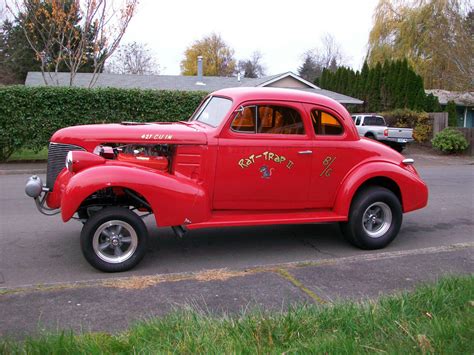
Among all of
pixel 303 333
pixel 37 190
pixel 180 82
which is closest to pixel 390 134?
pixel 180 82

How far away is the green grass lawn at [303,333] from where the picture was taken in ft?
10.3

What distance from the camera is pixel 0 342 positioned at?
333 cm

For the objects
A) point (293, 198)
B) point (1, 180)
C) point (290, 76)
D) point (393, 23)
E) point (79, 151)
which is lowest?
point (1, 180)

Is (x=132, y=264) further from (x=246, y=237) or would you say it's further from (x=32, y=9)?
(x=32, y=9)

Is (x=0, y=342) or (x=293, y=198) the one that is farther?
(x=293, y=198)

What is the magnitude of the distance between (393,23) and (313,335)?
36.6m

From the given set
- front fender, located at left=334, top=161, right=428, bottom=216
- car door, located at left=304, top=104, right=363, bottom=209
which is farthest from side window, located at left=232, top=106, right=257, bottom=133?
front fender, located at left=334, top=161, right=428, bottom=216

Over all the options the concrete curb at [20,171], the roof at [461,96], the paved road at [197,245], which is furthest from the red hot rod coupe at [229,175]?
the roof at [461,96]

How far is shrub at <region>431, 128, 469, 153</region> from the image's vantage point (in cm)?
2180

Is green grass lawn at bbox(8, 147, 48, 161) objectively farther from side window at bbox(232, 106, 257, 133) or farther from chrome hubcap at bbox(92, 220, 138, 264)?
side window at bbox(232, 106, 257, 133)

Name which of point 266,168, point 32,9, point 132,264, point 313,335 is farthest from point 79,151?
point 32,9

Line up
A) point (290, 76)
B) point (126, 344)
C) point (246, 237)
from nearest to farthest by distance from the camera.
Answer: point (126, 344)
point (246, 237)
point (290, 76)

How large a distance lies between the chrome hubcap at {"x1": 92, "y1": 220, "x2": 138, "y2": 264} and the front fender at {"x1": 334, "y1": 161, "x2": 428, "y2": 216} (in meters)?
2.62

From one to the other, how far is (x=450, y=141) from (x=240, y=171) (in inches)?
736
